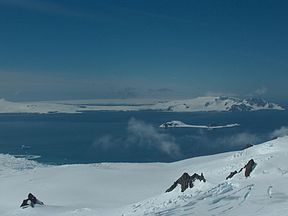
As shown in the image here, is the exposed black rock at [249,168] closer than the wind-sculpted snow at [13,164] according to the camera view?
Yes

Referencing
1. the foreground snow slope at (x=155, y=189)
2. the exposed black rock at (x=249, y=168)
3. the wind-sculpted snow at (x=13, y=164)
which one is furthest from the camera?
the wind-sculpted snow at (x=13, y=164)

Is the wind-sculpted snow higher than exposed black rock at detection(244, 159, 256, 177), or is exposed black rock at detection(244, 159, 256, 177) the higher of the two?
the wind-sculpted snow

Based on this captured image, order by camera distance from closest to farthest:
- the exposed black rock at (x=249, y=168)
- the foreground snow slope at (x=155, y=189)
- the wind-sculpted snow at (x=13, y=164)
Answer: the foreground snow slope at (x=155, y=189)
the exposed black rock at (x=249, y=168)
the wind-sculpted snow at (x=13, y=164)

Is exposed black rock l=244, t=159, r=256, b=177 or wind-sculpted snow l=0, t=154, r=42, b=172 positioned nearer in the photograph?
exposed black rock l=244, t=159, r=256, b=177

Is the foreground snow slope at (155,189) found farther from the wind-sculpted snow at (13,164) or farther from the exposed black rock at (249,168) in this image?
the wind-sculpted snow at (13,164)

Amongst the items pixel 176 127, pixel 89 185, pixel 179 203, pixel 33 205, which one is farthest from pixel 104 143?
pixel 179 203

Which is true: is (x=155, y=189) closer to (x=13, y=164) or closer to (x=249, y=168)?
(x=249, y=168)

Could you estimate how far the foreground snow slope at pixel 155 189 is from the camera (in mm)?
21094

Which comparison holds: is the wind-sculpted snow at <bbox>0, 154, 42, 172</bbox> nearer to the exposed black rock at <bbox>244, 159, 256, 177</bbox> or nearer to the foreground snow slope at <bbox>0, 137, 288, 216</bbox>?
the foreground snow slope at <bbox>0, 137, 288, 216</bbox>

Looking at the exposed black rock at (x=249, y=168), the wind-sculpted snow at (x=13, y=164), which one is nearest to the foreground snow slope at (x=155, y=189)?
the exposed black rock at (x=249, y=168)

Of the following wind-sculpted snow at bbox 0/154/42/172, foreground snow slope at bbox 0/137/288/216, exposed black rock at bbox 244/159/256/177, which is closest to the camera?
foreground snow slope at bbox 0/137/288/216

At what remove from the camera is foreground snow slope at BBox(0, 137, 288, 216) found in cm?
2109

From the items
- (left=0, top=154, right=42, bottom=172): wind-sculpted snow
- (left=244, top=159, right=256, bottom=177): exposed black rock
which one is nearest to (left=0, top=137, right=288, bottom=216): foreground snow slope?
(left=244, top=159, right=256, bottom=177): exposed black rock

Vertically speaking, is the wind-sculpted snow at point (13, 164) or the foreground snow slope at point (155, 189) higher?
the wind-sculpted snow at point (13, 164)
